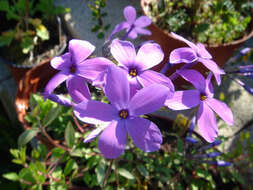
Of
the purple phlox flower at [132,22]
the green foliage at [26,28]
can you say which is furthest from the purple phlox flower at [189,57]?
the green foliage at [26,28]

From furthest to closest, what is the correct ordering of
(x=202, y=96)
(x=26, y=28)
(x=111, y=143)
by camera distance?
(x=26, y=28)
(x=202, y=96)
(x=111, y=143)

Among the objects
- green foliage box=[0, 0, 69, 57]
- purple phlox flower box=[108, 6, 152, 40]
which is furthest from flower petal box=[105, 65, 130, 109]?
green foliage box=[0, 0, 69, 57]

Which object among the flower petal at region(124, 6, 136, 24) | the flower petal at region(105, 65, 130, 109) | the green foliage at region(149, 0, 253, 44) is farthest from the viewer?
the green foliage at region(149, 0, 253, 44)

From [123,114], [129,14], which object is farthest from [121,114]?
[129,14]

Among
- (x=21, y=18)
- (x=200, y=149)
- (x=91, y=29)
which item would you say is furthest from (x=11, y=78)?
(x=200, y=149)

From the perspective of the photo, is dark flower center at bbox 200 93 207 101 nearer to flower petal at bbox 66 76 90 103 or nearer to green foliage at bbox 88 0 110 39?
flower petal at bbox 66 76 90 103

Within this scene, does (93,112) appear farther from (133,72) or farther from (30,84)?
(30,84)
